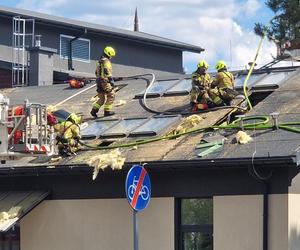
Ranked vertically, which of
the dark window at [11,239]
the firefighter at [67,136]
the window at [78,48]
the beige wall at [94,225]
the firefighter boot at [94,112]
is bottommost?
the dark window at [11,239]

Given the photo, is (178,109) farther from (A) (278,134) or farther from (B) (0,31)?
(B) (0,31)

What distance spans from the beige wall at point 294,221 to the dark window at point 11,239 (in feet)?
18.0

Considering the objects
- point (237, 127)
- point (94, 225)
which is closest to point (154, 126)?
point (237, 127)

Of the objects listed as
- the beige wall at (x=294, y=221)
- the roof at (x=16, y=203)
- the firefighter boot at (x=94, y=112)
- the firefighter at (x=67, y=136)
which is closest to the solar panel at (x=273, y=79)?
the firefighter boot at (x=94, y=112)

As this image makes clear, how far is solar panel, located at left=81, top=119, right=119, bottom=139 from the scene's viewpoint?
16708 mm

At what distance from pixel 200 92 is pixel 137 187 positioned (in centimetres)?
561

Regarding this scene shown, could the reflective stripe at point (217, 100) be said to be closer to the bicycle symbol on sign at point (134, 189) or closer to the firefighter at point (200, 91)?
the firefighter at point (200, 91)

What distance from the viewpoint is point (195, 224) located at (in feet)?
45.9

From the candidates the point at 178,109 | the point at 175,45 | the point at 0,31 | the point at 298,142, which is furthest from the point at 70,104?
the point at 175,45

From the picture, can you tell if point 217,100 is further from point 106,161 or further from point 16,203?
point 16,203

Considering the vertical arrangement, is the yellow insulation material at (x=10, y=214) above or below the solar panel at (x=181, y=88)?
below

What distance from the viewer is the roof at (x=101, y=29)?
104 feet

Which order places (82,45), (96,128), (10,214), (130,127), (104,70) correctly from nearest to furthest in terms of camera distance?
(10,214)
(130,127)
(96,128)
(104,70)
(82,45)

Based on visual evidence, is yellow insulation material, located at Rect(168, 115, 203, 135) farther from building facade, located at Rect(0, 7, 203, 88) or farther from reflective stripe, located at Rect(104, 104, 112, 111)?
building facade, located at Rect(0, 7, 203, 88)
